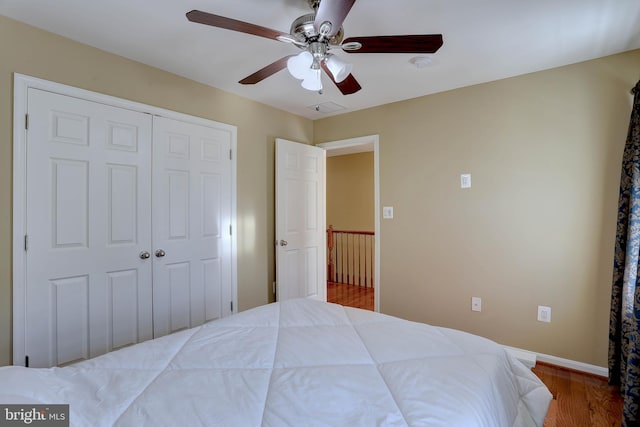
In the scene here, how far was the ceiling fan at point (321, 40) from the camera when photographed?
1.34 meters

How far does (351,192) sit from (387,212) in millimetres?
2675

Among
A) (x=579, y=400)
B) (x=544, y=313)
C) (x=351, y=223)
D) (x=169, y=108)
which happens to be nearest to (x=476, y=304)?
(x=544, y=313)

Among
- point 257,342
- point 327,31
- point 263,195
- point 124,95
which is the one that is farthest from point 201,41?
point 257,342

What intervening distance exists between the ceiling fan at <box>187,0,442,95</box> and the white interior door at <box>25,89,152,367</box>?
1.37m

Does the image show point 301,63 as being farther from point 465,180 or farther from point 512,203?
point 512,203

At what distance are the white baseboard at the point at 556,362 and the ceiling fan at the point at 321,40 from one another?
2.53 m

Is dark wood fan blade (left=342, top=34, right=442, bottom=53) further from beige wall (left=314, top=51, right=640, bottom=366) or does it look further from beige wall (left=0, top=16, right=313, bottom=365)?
beige wall (left=0, top=16, right=313, bottom=365)

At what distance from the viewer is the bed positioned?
3.09ft

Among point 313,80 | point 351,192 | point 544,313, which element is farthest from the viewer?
point 351,192

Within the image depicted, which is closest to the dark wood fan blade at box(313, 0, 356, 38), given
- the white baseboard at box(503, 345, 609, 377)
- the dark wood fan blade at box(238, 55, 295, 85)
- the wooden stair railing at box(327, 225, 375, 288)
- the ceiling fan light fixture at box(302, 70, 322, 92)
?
the ceiling fan light fixture at box(302, 70, 322, 92)

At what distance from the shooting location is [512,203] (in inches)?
108

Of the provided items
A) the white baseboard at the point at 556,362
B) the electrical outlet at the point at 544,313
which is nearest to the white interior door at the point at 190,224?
the white baseboard at the point at 556,362

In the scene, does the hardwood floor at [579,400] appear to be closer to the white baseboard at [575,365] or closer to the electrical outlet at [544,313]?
the white baseboard at [575,365]

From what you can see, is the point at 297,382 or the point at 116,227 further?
the point at 116,227
